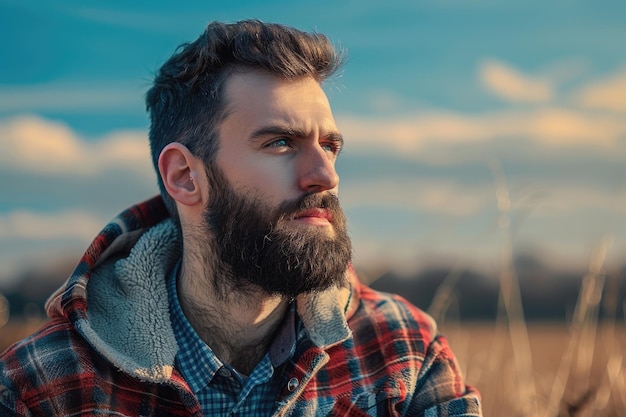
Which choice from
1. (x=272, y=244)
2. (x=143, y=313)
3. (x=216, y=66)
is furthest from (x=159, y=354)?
(x=216, y=66)

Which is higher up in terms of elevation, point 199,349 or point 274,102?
point 274,102

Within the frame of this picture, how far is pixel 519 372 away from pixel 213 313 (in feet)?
4.77

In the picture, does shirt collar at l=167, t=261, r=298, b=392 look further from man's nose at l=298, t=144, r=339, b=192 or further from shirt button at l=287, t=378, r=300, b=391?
man's nose at l=298, t=144, r=339, b=192

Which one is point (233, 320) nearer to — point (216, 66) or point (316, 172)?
point (316, 172)

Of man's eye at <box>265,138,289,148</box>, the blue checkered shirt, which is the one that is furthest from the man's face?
the blue checkered shirt

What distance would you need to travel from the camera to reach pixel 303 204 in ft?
8.96

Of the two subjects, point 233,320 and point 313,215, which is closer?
point 313,215

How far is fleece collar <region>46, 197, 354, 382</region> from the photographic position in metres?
2.63

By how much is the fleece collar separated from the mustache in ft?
1.05

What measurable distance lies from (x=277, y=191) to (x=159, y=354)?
0.64 metres

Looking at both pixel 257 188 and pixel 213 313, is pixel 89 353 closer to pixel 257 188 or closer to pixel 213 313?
pixel 213 313

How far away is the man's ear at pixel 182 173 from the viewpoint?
2.95 metres

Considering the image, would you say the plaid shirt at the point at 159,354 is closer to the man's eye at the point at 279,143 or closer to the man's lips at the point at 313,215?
the man's lips at the point at 313,215

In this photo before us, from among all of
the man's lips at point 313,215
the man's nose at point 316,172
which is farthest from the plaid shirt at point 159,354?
the man's nose at point 316,172
